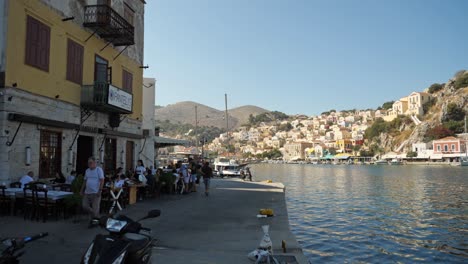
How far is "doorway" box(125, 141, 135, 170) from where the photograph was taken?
20734 mm

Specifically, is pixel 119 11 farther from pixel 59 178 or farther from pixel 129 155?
pixel 59 178

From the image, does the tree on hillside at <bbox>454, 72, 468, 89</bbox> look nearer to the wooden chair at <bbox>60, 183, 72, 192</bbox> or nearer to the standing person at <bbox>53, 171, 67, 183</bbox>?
the standing person at <bbox>53, 171, 67, 183</bbox>

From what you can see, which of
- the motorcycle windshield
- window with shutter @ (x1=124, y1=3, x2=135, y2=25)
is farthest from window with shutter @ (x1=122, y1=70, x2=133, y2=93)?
the motorcycle windshield

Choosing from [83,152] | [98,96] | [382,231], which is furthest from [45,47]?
[382,231]

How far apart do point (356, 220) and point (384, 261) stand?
7124mm

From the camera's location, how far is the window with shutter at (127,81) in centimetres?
2009

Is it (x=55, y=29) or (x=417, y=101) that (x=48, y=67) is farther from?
(x=417, y=101)

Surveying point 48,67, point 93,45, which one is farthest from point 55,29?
point 93,45

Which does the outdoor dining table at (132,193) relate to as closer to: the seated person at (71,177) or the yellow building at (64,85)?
the seated person at (71,177)

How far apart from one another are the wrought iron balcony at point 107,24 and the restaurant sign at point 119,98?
2738 millimetres

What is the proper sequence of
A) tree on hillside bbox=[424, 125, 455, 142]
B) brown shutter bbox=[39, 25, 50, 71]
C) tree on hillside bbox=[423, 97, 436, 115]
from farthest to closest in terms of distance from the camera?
tree on hillside bbox=[423, 97, 436, 115]
tree on hillside bbox=[424, 125, 455, 142]
brown shutter bbox=[39, 25, 50, 71]

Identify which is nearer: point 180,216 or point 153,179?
point 180,216

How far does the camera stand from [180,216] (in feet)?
39.8

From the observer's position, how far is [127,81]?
20.6 m
